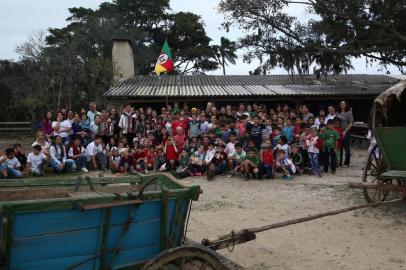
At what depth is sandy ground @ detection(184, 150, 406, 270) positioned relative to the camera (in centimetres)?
477

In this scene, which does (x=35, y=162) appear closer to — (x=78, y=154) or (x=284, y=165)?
(x=78, y=154)

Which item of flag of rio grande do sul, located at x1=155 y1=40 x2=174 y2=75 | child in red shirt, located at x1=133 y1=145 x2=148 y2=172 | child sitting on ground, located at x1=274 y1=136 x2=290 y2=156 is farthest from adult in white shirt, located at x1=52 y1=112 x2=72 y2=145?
flag of rio grande do sul, located at x1=155 y1=40 x2=174 y2=75

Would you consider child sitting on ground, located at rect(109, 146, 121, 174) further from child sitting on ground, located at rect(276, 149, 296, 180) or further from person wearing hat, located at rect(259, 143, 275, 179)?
child sitting on ground, located at rect(276, 149, 296, 180)

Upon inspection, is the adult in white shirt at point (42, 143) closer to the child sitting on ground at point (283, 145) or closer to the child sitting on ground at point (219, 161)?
the child sitting on ground at point (219, 161)

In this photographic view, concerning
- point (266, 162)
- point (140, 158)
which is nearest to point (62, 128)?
point (140, 158)

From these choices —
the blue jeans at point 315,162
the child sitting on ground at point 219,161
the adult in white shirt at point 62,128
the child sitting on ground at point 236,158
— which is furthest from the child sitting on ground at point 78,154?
the blue jeans at point 315,162

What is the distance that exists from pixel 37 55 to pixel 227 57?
45.6 ft

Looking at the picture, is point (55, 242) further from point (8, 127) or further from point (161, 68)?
point (8, 127)

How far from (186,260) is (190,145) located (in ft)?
26.4

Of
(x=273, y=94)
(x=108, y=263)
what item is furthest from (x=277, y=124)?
(x=108, y=263)

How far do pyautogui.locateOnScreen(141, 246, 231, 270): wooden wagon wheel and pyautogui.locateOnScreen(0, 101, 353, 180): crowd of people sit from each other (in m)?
6.75

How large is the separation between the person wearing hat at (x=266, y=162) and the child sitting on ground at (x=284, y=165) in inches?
10.3

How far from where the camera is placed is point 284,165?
1029 centimetres

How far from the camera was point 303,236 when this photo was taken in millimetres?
5590
